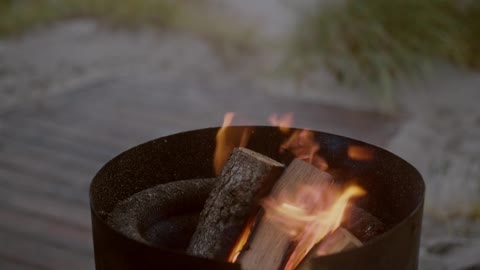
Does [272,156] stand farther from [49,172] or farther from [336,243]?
[49,172]

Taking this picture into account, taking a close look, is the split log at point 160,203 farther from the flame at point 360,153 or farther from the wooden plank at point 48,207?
the wooden plank at point 48,207

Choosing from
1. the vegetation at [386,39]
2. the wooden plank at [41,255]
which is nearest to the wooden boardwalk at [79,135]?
the wooden plank at [41,255]

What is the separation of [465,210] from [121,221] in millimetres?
1730

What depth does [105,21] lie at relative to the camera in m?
4.97

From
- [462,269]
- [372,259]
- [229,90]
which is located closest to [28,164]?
[229,90]

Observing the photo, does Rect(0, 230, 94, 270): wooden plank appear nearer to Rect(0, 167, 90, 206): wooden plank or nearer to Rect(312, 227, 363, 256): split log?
Rect(0, 167, 90, 206): wooden plank

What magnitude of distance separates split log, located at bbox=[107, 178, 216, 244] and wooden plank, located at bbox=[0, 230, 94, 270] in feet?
2.46

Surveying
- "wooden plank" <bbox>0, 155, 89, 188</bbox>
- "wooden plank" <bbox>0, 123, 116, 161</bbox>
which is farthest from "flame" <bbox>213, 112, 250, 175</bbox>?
"wooden plank" <bbox>0, 123, 116, 161</bbox>

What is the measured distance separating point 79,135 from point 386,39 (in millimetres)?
1876

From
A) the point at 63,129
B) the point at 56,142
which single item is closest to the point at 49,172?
the point at 56,142

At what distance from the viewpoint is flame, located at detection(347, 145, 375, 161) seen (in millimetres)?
1618

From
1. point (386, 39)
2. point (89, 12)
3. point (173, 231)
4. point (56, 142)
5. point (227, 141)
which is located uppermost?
point (386, 39)

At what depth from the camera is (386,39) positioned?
3867mm

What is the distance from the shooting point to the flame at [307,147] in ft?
5.56
